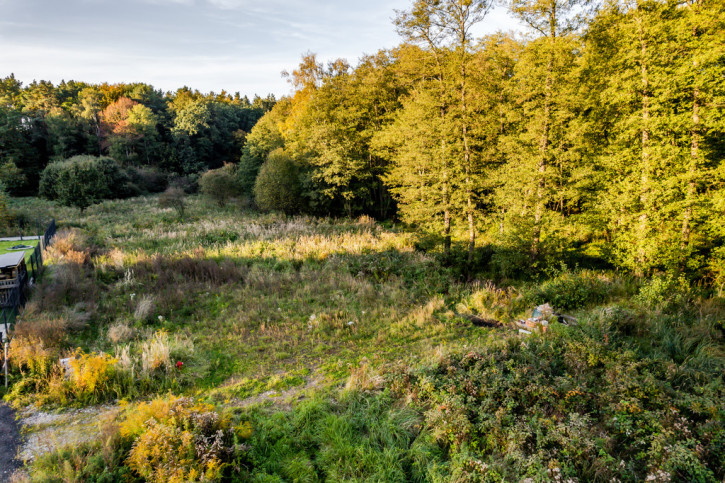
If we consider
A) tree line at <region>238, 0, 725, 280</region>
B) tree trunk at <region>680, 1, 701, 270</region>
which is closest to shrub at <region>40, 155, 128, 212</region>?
tree line at <region>238, 0, 725, 280</region>

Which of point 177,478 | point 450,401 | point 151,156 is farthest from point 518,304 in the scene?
point 151,156

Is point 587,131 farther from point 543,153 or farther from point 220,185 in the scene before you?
point 220,185

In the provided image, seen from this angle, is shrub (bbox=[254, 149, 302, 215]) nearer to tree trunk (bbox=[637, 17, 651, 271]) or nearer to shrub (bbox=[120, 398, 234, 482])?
tree trunk (bbox=[637, 17, 651, 271])

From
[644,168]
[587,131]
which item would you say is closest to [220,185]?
[587,131]

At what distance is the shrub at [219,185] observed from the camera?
28094 millimetres

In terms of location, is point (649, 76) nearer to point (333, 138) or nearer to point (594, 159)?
point (594, 159)

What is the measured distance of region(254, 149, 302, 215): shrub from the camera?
24.3 m

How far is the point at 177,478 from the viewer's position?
3.60 metres

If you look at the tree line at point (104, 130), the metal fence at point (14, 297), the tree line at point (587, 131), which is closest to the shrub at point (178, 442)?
the metal fence at point (14, 297)

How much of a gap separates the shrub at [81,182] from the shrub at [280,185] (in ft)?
51.4

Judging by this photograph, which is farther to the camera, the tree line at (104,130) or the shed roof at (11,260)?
the tree line at (104,130)

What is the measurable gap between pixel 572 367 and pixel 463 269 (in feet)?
27.8

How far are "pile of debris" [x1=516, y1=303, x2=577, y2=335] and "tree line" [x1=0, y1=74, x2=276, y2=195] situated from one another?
4271cm

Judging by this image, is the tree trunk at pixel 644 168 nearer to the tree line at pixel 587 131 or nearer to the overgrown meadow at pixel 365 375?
the tree line at pixel 587 131
